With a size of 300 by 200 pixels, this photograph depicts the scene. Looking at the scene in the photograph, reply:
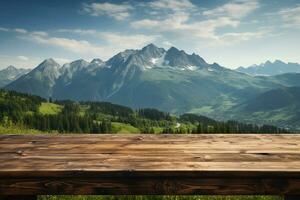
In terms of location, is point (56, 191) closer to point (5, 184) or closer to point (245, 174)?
point (5, 184)

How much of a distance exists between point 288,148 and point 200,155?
1.67 metres

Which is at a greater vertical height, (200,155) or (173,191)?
(200,155)

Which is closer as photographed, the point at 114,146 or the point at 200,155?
the point at 200,155

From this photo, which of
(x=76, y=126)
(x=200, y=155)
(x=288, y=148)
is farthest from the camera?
(x=76, y=126)

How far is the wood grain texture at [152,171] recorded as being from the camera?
4215 mm

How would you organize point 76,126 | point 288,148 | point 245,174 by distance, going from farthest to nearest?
point 76,126 < point 288,148 < point 245,174

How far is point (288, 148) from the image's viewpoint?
5.58 metres

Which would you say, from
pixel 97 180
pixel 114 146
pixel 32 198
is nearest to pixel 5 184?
pixel 32 198

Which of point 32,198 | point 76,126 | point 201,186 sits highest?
point 201,186

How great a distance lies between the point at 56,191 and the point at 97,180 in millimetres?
576

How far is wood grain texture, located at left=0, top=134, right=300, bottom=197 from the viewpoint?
4215mm

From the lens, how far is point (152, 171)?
4223 mm

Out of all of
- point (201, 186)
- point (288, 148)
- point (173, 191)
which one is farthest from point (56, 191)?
point (288, 148)

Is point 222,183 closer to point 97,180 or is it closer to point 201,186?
point 201,186
